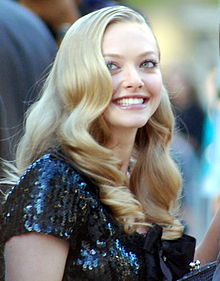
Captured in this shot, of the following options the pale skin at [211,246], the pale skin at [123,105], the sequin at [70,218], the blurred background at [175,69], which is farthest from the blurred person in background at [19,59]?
the pale skin at [211,246]

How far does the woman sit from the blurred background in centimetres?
42

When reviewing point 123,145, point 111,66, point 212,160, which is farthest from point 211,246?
point 212,160

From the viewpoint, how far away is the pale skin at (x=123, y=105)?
9.01 ft

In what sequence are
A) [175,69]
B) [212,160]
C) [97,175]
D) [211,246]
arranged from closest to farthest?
[97,175]
[211,246]
[212,160]
[175,69]

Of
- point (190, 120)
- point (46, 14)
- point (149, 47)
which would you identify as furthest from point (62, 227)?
point (190, 120)

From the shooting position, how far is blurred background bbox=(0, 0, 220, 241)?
3.84 meters

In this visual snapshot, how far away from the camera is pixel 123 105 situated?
9.91ft

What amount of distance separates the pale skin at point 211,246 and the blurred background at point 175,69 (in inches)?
10.0

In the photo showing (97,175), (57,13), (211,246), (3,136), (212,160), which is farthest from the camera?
(212,160)

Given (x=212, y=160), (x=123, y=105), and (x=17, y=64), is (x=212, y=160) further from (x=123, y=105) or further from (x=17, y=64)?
(x=123, y=105)

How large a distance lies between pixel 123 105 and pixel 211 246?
2.19 ft

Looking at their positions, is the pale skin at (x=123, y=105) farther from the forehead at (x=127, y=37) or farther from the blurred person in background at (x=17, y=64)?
the blurred person in background at (x=17, y=64)

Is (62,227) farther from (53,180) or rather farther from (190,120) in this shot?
(190,120)

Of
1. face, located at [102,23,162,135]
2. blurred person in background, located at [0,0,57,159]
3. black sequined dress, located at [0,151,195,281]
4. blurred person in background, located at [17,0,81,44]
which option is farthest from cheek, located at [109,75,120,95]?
blurred person in background, located at [17,0,81,44]
